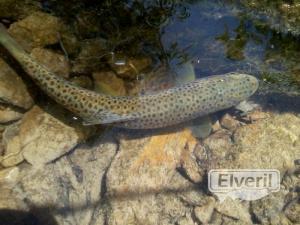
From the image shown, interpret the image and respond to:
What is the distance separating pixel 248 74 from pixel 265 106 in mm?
770

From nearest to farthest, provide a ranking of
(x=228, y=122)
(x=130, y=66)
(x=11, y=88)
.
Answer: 1. (x=11, y=88)
2. (x=130, y=66)
3. (x=228, y=122)

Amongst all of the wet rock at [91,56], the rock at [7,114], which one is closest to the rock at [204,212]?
the wet rock at [91,56]

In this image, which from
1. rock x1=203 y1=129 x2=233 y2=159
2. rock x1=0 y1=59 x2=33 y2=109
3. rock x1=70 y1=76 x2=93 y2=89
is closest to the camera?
rock x1=0 y1=59 x2=33 y2=109

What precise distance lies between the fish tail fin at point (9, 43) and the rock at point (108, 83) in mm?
1185

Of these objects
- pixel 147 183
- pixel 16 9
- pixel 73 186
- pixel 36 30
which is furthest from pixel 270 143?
pixel 16 9

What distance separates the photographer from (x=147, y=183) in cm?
564

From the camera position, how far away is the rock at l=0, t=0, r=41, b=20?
15.8 feet

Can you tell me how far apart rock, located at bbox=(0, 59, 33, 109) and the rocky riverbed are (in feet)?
0.05

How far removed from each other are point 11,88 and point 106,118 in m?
1.44

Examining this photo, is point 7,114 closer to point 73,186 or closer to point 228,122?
point 73,186

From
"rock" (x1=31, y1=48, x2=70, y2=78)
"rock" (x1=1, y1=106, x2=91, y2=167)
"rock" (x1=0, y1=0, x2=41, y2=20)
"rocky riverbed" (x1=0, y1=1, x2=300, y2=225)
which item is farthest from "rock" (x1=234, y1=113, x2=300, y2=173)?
"rock" (x1=0, y1=0, x2=41, y2=20)

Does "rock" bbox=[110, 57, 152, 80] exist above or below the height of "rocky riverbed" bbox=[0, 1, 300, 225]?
above

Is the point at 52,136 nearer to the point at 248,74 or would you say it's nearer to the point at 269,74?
the point at 248,74

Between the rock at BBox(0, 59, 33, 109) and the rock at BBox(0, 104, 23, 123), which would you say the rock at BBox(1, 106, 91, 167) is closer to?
the rock at BBox(0, 104, 23, 123)
